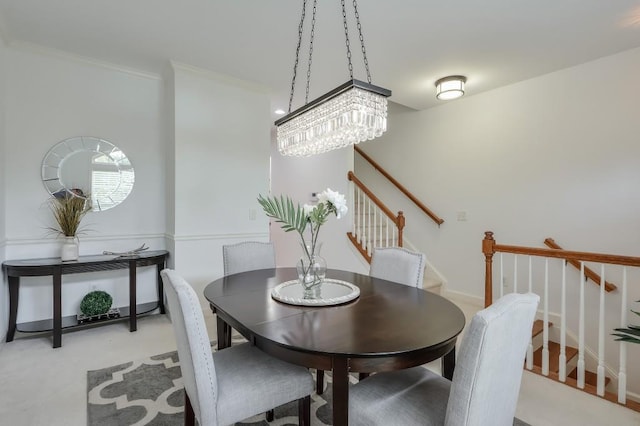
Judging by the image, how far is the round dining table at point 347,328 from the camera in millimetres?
1149

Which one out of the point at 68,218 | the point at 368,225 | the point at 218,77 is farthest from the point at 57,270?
the point at 368,225

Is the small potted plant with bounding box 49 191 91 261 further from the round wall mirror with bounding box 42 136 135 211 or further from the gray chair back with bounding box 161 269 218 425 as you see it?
the gray chair back with bounding box 161 269 218 425

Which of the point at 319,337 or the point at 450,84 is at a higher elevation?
the point at 450,84

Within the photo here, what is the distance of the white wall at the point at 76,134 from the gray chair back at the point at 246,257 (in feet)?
4.57

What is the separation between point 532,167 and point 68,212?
460cm

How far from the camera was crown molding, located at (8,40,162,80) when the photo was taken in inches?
110

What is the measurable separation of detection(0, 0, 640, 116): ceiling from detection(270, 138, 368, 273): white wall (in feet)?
4.96

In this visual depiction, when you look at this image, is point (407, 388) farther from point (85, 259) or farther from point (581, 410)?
point (85, 259)

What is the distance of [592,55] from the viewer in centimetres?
296

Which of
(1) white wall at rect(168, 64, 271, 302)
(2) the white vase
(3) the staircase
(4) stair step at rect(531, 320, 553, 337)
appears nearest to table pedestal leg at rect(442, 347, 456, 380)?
(3) the staircase

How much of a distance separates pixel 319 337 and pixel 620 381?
2067mm

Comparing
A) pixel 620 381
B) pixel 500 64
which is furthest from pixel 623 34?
pixel 620 381

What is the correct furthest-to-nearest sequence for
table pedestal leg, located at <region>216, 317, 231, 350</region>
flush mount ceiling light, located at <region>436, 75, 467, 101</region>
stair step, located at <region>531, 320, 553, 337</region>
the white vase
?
flush mount ceiling light, located at <region>436, 75, 467, 101</region> < stair step, located at <region>531, 320, 553, 337</region> < the white vase < table pedestal leg, located at <region>216, 317, 231, 350</region>

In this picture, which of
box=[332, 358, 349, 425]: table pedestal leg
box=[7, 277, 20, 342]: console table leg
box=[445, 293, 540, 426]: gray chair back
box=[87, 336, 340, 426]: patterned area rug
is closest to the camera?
box=[445, 293, 540, 426]: gray chair back
